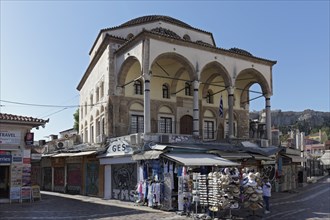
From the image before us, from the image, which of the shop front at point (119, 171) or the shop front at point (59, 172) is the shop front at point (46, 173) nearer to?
the shop front at point (59, 172)

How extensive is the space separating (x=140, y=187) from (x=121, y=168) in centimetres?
284

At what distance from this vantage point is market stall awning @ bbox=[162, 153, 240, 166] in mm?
14758

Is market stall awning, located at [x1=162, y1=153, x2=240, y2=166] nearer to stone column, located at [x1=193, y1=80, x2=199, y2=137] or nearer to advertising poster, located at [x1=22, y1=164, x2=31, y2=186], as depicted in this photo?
stone column, located at [x1=193, y1=80, x2=199, y2=137]

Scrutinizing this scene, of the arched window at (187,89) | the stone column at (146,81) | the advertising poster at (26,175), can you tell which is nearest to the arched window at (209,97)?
the arched window at (187,89)

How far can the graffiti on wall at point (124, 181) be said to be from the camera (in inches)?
733

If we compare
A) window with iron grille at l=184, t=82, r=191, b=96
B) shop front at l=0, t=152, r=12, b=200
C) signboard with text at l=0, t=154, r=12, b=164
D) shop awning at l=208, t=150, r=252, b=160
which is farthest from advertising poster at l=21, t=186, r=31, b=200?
window with iron grille at l=184, t=82, r=191, b=96

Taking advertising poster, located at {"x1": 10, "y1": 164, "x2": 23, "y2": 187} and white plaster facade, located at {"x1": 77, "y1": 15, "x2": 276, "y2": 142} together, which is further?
white plaster facade, located at {"x1": 77, "y1": 15, "x2": 276, "y2": 142}

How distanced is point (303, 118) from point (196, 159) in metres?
125

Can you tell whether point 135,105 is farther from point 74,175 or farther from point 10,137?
point 10,137

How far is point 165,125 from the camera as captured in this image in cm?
2436

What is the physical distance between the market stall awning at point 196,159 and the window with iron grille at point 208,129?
933 cm

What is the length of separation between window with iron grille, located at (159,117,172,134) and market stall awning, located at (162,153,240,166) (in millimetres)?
7312

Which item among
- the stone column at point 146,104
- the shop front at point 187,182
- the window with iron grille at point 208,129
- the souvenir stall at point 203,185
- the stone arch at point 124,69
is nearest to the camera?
the souvenir stall at point 203,185

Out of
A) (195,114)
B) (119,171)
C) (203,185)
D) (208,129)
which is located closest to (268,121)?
(208,129)
